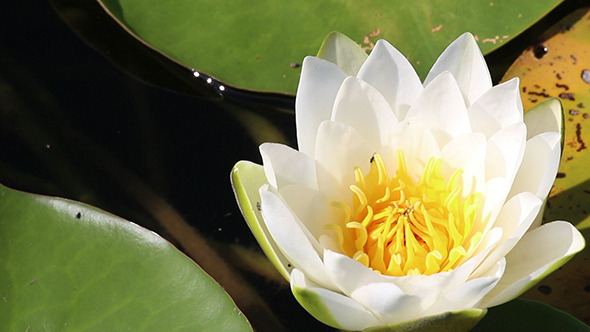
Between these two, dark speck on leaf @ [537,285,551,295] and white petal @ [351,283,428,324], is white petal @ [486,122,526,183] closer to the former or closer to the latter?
white petal @ [351,283,428,324]

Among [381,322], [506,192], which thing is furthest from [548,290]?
[381,322]

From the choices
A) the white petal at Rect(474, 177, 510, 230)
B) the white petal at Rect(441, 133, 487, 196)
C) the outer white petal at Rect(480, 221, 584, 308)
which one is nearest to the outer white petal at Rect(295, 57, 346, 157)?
the white petal at Rect(441, 133, 487, 196)

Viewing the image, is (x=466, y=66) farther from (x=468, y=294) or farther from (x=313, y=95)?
(x=468, y=294)

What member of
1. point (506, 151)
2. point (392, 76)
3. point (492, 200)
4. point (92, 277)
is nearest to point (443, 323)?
point (492, 200)

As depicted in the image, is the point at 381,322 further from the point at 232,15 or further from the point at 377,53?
the point at 232,15

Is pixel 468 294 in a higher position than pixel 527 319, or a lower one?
higher

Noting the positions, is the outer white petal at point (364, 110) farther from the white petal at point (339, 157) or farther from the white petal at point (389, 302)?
the white petal at point (389, 302)
